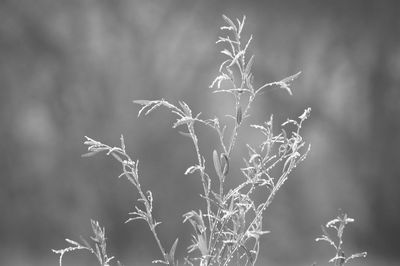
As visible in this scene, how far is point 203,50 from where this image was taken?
4.36 meters

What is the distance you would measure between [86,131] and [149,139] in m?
0.40

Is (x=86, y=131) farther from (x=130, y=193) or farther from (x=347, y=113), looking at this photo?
(x=347, y=113)

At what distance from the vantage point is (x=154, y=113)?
432 cm

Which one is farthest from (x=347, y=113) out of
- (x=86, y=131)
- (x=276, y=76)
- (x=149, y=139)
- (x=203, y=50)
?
(x=86, y=131)

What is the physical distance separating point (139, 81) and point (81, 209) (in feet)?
2.91

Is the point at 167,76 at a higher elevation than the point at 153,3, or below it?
below

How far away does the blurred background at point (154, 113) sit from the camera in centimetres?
432

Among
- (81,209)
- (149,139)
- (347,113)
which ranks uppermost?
(347,113)

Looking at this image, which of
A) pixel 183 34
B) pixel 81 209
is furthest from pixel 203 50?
pixel 81 209

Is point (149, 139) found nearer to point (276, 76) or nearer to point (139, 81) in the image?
point (139, 81)

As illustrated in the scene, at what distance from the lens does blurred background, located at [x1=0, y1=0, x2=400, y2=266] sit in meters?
4.32

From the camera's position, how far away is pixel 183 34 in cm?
438

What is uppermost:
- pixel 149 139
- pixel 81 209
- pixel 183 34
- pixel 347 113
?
pixel 183 34

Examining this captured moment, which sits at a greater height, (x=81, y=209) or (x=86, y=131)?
(x=86, y=131)
